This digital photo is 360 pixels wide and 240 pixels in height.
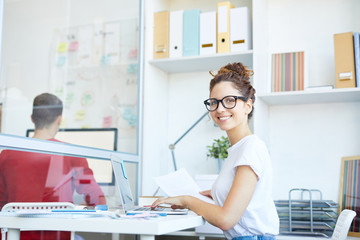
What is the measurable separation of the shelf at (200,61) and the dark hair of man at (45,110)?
77 centimetres

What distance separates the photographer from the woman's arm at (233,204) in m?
1.46

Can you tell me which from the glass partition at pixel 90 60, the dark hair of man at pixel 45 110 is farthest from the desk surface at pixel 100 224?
the glass partition at pixel 90 60

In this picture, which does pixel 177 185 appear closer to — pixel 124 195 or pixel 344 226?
pixel 124 195

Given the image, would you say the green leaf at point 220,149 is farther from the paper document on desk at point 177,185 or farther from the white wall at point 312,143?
the paper document on desk at point 177,185

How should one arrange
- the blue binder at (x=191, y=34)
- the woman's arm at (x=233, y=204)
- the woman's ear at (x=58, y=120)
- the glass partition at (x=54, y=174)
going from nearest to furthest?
the woman's arm at (x=233, y=204), the glass partition at (x=54, y=174), the woman's ear at (x=58, y=120), the blue binder at (x=191, y=34)

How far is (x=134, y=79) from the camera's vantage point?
119 inches

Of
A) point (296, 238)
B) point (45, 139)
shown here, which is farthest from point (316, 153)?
point (45, 139)

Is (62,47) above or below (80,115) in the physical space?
above

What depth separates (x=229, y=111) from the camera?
1702 millimetres

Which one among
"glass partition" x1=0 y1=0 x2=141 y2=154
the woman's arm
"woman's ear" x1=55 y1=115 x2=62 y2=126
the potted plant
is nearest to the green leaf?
the potted plant

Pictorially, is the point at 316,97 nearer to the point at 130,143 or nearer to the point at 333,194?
the point at 333,194

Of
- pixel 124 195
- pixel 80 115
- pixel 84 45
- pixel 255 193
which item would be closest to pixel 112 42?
pixel 84 45

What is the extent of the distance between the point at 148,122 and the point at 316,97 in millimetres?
1064

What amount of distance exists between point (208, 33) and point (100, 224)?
1900 millimetres
